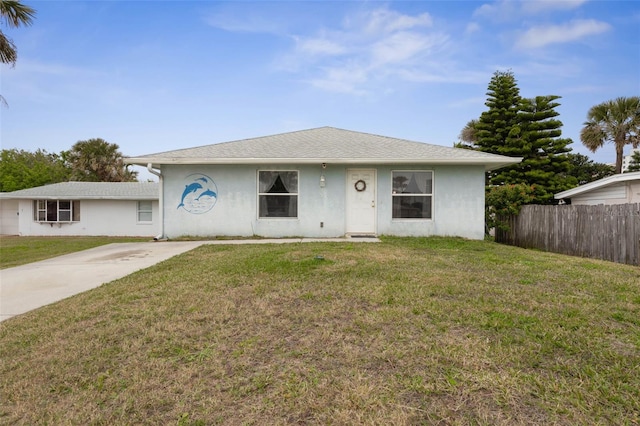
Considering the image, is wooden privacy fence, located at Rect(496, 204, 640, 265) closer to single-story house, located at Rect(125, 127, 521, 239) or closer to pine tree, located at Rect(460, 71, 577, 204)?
single-story house, located at Rect(125, 127, 521, 239)

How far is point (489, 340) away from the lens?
2756 mm

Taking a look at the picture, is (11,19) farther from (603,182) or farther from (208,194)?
(603,182)

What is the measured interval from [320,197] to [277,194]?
4.50ft

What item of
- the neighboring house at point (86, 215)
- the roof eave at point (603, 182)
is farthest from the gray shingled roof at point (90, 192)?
the roof eave at point (603, 182)

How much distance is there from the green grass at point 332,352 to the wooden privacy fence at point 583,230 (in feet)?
12.7

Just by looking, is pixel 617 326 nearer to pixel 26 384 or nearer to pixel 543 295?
pixel 543 295

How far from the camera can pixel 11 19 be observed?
10914 millimetres

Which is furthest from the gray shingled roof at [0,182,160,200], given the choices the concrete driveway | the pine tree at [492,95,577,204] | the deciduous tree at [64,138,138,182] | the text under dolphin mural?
the pine tree at [492,95,577,204]

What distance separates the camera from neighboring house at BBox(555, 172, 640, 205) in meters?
11.1

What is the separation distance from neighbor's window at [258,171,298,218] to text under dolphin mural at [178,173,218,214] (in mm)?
1472

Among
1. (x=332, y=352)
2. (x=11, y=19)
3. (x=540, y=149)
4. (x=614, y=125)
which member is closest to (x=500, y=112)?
(x=540, y=149)

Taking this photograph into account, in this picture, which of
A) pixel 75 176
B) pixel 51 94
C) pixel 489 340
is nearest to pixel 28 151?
pixel 75 176

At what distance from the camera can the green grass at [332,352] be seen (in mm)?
1979

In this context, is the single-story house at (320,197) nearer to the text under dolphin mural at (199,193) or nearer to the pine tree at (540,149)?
the text under dolphin mural at (199,193)
